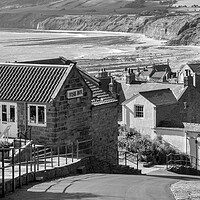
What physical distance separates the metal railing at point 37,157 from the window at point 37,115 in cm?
105

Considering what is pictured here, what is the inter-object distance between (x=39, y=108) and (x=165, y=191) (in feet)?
28.5

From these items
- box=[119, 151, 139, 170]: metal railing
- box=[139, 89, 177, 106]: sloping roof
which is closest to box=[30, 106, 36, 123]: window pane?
box=[119, 151, 139, 170]: metal railing

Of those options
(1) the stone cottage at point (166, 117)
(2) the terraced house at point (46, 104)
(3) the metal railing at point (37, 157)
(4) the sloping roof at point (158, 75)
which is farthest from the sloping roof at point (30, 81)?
(4) the sloping roof at point (158, 75)

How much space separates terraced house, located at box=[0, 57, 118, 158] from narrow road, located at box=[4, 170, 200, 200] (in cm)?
442

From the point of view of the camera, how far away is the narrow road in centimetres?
2319

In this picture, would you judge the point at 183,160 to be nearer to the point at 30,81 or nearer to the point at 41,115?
the point at 41,115

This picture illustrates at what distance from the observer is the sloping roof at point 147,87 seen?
51188 mm

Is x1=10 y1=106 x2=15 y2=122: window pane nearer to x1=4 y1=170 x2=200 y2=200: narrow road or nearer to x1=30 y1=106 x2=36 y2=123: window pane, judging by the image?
x1=30 y1=106 x2=36 y2=123: window pane

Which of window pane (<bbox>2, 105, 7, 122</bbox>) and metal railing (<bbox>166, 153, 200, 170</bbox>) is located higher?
window pane (<bbox>2, 105, 7, 122</bbox>)

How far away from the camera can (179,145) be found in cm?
4272

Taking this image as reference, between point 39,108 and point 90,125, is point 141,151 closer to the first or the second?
point 90,125

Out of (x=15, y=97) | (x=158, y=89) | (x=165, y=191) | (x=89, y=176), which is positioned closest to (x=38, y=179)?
(x=89, y=176)

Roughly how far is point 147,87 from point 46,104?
21811 mm

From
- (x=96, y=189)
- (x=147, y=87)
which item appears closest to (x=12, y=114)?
(x=96, y=189)
